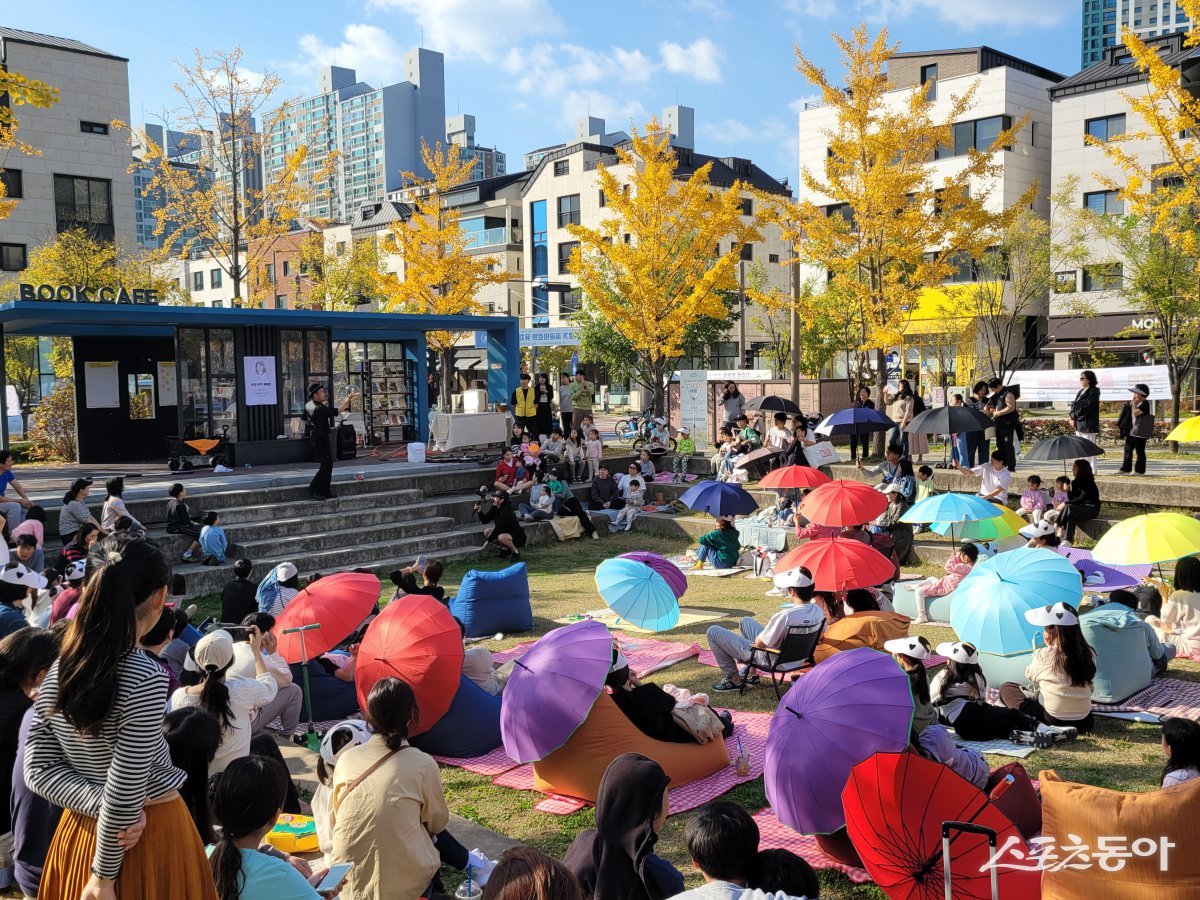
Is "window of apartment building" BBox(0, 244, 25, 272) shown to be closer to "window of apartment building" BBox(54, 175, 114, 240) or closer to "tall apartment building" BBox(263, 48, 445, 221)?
A: "window of apartment building" BBox(54, 175, 114, 240)

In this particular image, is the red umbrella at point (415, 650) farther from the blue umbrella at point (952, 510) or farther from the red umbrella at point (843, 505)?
the blue umbrella at point (952, 510)

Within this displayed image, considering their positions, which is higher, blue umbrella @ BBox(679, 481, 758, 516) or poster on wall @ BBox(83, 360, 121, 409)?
poster on wall @ BBox(83, 360, 121, 409)

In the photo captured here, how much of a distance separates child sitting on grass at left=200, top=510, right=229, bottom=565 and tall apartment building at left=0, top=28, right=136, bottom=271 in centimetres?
3569

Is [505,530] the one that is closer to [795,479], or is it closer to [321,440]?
[321,440]

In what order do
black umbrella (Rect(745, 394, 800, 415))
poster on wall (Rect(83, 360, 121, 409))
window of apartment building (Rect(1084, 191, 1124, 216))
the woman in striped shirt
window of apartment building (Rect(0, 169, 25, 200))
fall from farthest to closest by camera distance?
window of apartment building (Rect(0, 169, 25, 200)), window of apartment building (Rect(1084, 191, 1124, 216)), poster on wall (Rect(83, 360, 121, 409)), black umbrella (Rect(745, 394, 800, 415)), the woman in striped shirt

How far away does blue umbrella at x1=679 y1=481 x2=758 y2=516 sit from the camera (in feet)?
46.1

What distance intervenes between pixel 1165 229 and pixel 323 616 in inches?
915

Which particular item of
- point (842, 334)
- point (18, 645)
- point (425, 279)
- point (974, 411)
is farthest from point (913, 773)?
point (842, 334)

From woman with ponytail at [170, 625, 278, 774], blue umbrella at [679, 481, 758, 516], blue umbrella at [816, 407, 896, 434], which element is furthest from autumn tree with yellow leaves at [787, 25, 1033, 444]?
woman with ponytail at [170, 625, 278, 774]

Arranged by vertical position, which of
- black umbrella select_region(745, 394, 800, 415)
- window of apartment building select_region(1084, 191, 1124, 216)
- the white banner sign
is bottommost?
black umbrella select_region(745, 394, 800, 415)

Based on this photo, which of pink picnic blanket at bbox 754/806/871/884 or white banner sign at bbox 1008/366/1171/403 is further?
white banner sign at bbox 1008/366/1171/403

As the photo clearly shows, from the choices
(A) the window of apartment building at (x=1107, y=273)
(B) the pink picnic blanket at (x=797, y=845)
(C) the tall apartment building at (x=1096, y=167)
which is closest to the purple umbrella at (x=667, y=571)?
(B) the pink picnic blanket at (x=797, y=845)

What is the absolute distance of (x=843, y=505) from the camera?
11.9m

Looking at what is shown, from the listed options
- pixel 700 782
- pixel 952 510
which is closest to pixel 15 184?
pixel 952 510
